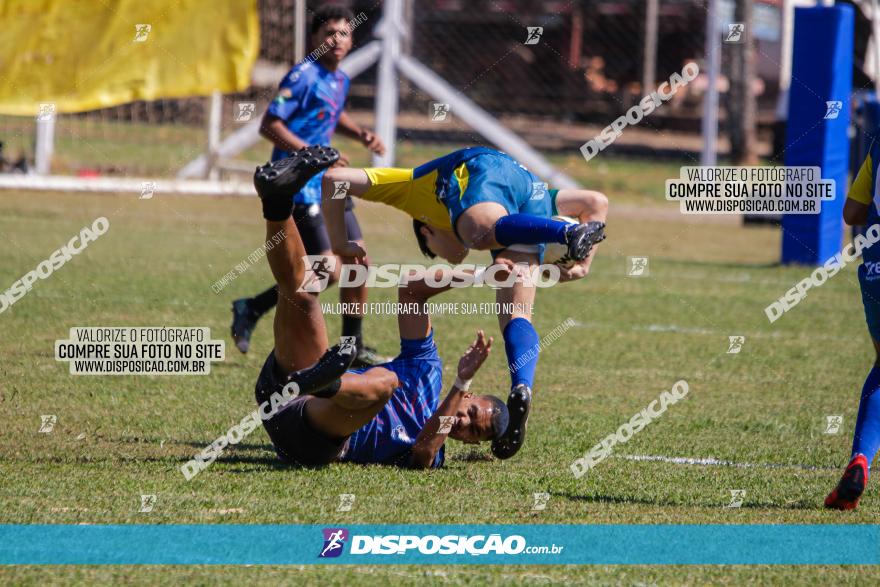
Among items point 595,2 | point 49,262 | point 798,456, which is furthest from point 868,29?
point 798,456

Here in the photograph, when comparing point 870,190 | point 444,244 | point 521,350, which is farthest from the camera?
point 444,244

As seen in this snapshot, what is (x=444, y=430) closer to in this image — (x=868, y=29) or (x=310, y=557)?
(x=310, y=557)

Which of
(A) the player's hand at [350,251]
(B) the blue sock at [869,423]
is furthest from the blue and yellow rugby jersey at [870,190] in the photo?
(A) the player's hand at [350,251]

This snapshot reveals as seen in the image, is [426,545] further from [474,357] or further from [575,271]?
[575,271]

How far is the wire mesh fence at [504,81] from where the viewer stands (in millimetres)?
22844

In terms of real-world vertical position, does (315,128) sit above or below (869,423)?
above

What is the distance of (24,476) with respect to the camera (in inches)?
241

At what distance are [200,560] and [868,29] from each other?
24.4m

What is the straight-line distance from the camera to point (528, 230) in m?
6.75

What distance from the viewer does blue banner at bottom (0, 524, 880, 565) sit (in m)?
4.95

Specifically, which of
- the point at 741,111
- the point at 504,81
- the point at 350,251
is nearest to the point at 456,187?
the point at 350,251

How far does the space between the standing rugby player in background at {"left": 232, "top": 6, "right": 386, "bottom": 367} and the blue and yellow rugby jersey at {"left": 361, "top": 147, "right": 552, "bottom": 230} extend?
70.7 inches

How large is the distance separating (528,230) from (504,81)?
26661 mm

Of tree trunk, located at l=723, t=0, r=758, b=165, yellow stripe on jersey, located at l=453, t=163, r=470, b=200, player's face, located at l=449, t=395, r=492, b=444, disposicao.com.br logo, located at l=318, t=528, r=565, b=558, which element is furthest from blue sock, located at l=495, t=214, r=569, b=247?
tree trunk, located at l=723, t=0, r=758, b=165
